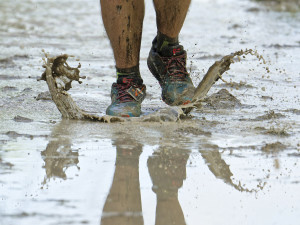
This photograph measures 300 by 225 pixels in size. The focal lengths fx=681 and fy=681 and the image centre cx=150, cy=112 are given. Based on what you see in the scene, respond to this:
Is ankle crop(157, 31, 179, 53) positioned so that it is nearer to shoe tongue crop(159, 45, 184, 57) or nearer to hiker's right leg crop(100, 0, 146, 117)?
shoe tongue crop(159, 45, 184, 57)

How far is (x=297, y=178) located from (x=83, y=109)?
1512mm

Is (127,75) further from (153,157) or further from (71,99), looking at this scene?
(153,157)

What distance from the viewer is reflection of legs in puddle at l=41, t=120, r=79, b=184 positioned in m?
2.38

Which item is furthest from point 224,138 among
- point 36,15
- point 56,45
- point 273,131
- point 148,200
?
point 36,15

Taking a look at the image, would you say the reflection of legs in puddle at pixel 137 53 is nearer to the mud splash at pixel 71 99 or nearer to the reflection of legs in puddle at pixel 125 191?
the mud splash at pixel 71 99

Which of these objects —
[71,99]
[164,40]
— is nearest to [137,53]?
[164,40]

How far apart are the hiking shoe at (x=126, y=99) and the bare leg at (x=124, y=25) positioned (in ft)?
0.41

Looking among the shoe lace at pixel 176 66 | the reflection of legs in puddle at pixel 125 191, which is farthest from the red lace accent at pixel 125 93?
the reflection of legs in puddle at pixel 125 191

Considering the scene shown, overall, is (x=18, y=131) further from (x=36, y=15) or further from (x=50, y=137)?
(x=36, y=15)

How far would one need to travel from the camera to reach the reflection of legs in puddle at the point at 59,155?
7.82ft

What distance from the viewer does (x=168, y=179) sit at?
7.58 feet

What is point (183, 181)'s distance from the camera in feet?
7.50

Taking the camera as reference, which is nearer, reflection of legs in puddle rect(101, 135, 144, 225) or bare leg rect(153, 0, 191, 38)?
reflection of legs in puddle rect(101, 135, 144, 225)

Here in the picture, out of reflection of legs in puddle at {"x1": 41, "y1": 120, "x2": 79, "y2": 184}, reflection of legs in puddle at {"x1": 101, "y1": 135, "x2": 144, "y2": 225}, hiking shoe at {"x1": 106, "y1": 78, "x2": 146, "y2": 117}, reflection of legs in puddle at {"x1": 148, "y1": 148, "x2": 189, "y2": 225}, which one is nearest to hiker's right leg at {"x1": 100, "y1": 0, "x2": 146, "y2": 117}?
hiking shoe at {"x1": 106, "y1": 78, "x2": 146, "y2": 117}
